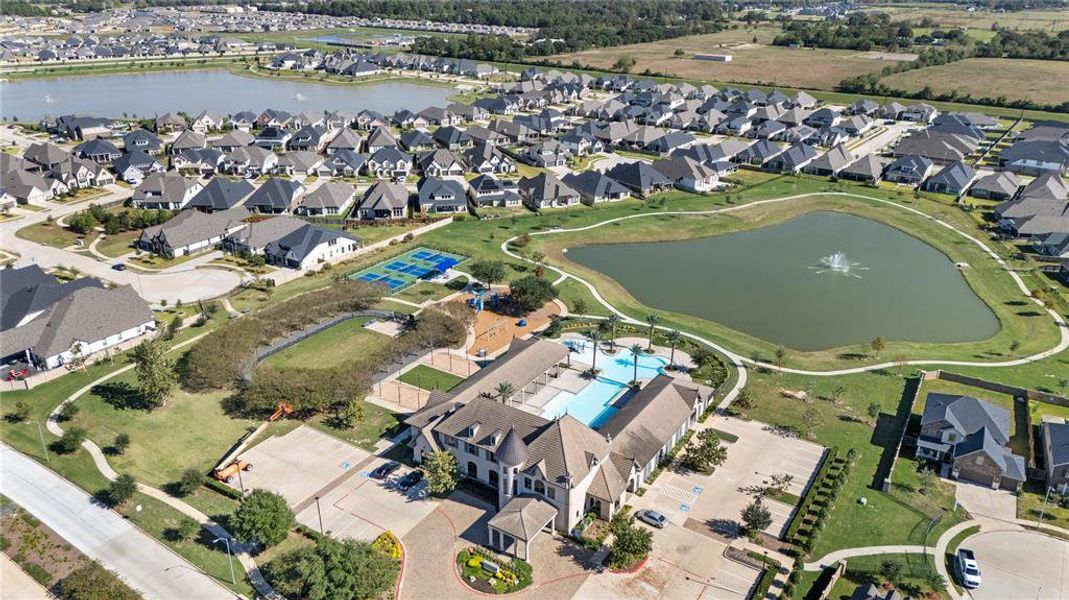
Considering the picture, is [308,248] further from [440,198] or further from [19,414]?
[19,414]

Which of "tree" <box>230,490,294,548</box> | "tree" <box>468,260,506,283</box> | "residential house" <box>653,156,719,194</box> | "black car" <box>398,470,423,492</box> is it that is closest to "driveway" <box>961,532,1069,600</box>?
"black car" <box>398,470,423,492</box>

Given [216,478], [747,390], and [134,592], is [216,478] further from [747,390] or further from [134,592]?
[747,390]

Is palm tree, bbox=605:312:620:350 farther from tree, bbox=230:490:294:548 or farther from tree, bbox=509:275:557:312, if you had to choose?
tree, bbox=230:490:294:548

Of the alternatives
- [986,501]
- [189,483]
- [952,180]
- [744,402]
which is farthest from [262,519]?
[952,180]

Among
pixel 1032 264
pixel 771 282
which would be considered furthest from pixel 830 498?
pixel 1032 264

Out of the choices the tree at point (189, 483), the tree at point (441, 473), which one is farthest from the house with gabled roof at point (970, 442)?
the tree at point (189, 483)
